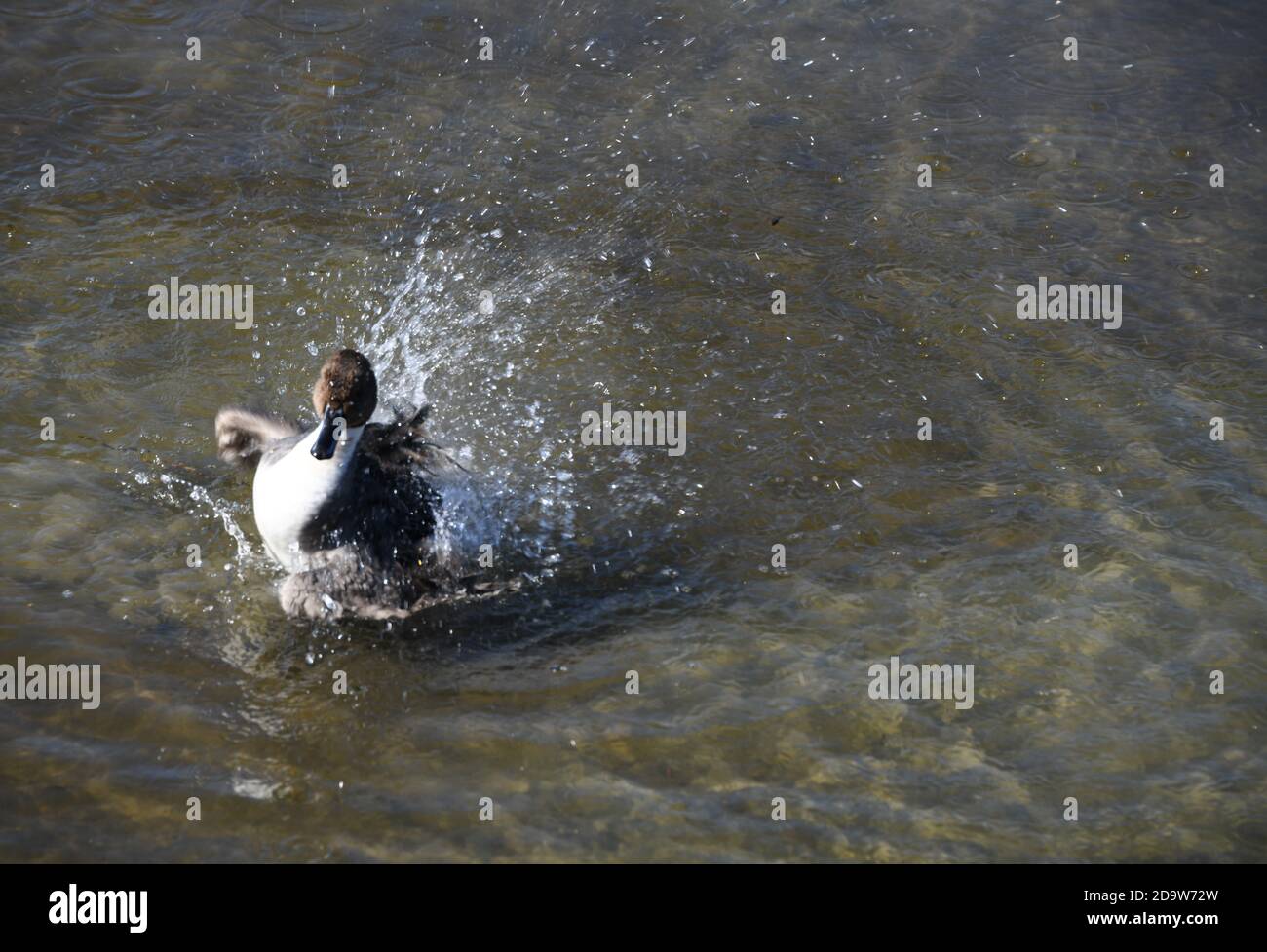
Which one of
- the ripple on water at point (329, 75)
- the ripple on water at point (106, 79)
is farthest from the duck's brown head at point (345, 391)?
the ripple on water at point (106, 79)

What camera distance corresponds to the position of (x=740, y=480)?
7.18 metres

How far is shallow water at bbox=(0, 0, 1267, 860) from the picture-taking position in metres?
5.20

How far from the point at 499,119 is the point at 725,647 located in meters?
5.92

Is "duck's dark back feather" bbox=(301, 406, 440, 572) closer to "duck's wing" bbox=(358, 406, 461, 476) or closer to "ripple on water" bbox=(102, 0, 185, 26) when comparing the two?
"duck's wing" bbox=(358, 406, 461, 476)

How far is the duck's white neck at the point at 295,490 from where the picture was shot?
5.73 m

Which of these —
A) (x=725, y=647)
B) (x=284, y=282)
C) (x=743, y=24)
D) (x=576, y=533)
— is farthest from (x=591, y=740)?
(x=743, y=24)

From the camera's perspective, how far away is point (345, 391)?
226 inches

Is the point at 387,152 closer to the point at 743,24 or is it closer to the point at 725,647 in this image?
the point at 743,24

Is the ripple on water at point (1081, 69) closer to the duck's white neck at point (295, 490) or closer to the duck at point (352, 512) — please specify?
the duck at point (352, 512)

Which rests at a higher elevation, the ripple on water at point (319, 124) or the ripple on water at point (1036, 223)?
the ripple on water at point (319, 124)

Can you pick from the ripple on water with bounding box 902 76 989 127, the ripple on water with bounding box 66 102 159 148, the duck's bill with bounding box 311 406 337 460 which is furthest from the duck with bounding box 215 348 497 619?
the ripple on water with bounding box 902 76 989 127

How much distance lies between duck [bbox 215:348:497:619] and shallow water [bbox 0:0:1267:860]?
0.19 m

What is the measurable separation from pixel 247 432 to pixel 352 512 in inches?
39.6

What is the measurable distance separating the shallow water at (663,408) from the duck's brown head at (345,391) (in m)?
0.91
